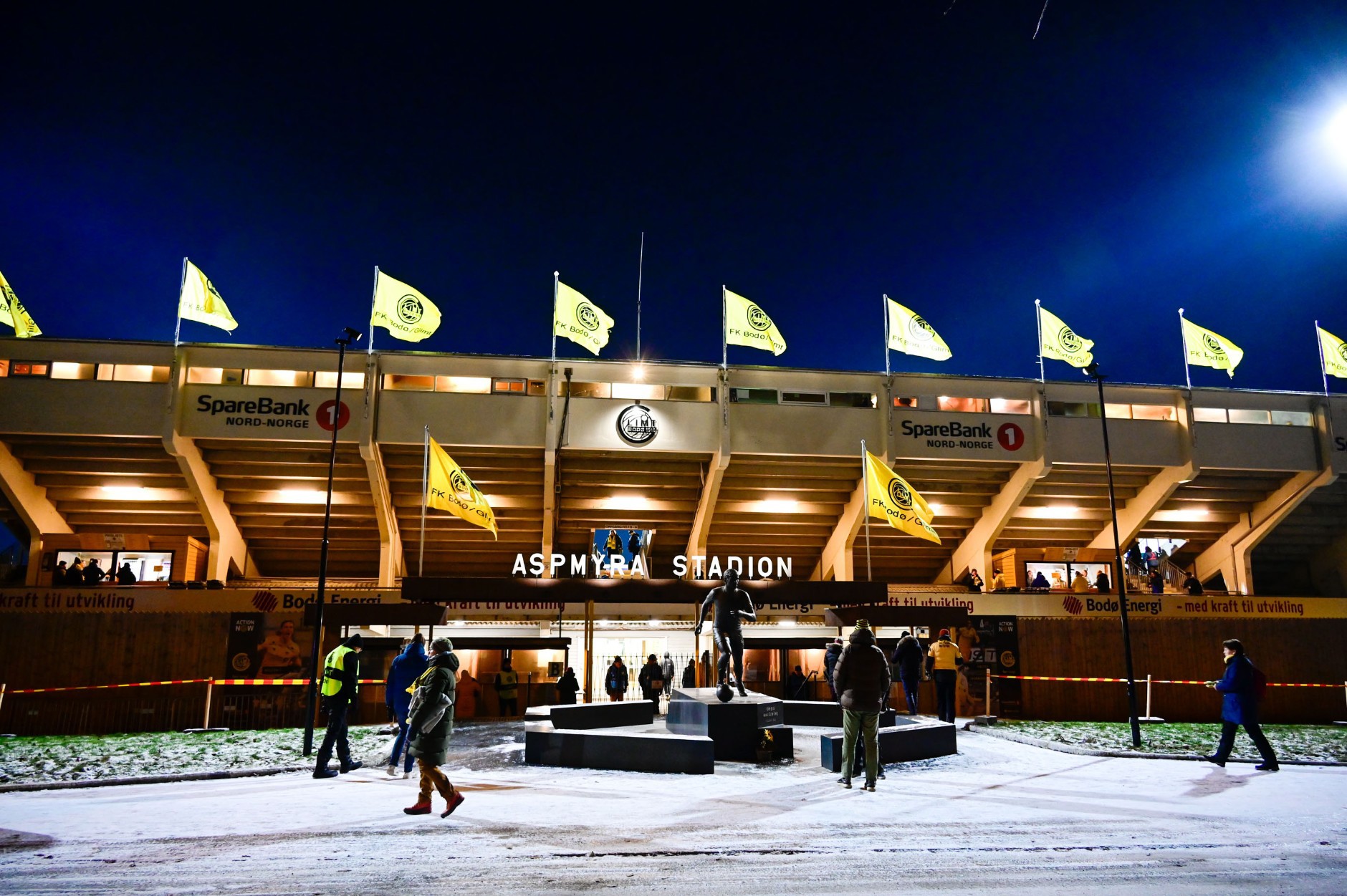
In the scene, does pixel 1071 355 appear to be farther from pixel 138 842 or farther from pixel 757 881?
pixel 138 842

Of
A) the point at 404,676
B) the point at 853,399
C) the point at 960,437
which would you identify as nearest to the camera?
the point at 404,676

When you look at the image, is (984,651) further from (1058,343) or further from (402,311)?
(402,311)

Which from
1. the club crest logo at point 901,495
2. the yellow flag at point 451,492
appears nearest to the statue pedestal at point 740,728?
the yellow flag at point 451,492

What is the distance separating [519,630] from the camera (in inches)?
1109

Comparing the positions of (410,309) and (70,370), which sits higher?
(410,309)

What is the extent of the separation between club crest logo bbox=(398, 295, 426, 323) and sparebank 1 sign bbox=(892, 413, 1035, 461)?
50.3ft

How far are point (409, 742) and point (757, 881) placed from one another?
383 centimetres

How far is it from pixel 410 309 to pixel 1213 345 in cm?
2634

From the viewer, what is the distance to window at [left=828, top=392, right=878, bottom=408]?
27453 mm

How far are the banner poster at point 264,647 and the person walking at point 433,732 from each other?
13.0 meters

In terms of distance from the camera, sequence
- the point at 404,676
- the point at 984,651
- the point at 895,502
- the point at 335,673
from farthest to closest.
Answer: the point at 895,502 < the point at 984,651 < the point at 404,676 < the point at 335,673

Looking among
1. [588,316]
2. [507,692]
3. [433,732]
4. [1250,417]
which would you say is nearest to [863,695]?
[433,732]

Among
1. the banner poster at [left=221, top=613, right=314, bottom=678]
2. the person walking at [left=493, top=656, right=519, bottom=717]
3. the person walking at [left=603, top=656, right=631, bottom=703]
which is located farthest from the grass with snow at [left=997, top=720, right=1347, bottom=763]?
the banner poster at [left=221, top=613, right=314, bottom=678]

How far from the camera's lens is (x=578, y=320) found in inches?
1003
